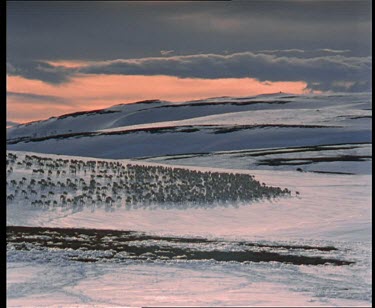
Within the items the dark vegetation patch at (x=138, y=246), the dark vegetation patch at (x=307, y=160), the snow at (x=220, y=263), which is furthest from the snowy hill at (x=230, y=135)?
the dark vegetation patch at (x=138, y=246)

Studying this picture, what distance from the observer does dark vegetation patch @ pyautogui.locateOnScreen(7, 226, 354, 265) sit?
11328 mm

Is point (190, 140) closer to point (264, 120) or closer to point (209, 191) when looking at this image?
point (264, 120)

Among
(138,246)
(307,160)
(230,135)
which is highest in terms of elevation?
(230,135)

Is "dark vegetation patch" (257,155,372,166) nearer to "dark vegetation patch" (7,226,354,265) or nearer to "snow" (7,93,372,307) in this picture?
"snow" (7,93,372,307)

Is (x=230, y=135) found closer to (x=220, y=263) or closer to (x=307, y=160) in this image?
(x=307, y=160)

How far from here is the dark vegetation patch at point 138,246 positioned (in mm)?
11328

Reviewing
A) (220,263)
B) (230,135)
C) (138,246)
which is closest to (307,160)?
(230,135)

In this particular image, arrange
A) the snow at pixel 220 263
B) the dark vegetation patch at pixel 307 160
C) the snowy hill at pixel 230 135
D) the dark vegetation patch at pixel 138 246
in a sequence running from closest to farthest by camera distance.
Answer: the snow at pixel 220 263
the dark vegetation patch at pixel 138 246
the dark vegetation patch at pixel 307 160
the snowy hill at pixel 230 135

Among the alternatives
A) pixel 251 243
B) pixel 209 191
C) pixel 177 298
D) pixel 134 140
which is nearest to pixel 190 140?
pixel 134 140

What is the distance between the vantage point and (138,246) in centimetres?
1217

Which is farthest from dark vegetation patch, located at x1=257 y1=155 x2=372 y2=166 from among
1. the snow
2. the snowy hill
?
the snowy hill

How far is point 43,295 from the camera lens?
782cm

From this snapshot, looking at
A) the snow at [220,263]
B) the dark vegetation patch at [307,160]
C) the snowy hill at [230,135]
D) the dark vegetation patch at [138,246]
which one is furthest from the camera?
the snowy hill at [230,135]

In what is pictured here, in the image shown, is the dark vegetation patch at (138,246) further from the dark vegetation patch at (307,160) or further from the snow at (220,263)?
the dark vegetation patch at (307,160)
